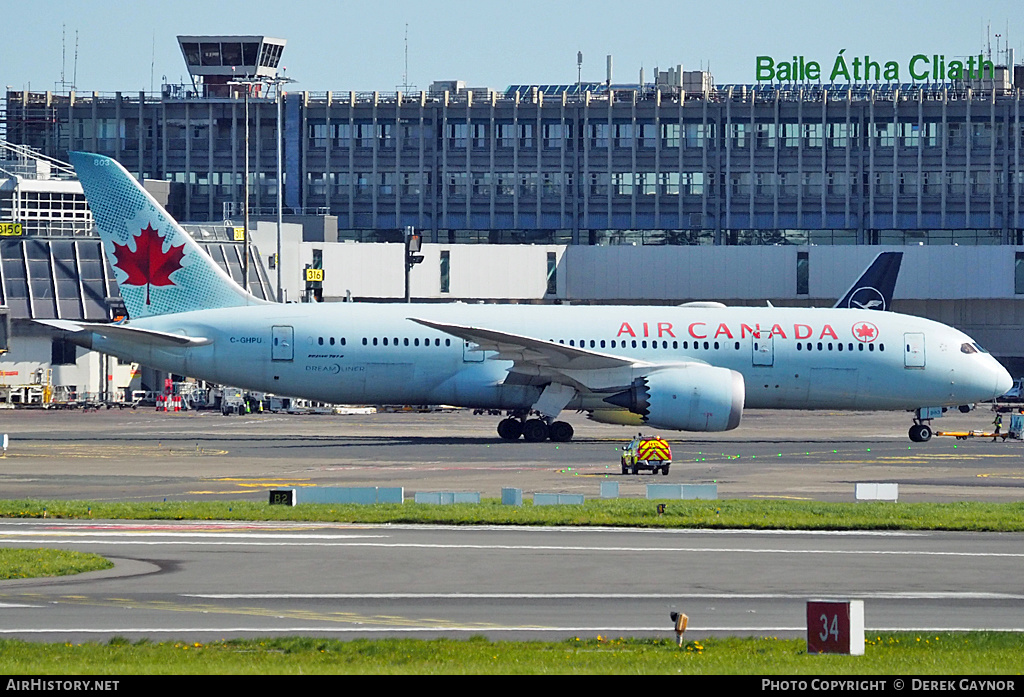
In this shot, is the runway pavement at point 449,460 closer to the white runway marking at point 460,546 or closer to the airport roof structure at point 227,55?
the white runway marking at point 460,546

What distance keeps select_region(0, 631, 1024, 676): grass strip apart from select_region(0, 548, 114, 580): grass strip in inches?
199

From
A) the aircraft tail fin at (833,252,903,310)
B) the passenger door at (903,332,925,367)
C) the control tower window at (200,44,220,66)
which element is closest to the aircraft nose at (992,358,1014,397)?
the passenger door at (903,332,925,367)

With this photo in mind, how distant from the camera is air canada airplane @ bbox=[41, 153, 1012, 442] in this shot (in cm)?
4678

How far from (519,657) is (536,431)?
113 ft

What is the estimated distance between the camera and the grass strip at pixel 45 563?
63.0 feet

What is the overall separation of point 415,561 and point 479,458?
2026 cm

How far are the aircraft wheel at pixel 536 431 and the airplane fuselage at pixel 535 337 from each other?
0.68m

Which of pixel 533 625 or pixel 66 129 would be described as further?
pixel 66 129

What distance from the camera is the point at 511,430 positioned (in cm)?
4888

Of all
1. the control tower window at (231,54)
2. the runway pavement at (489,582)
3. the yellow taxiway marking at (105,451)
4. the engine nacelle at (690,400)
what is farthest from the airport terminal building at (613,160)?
the runway pavement at (489,582)

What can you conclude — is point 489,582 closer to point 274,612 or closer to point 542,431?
point 274,612
